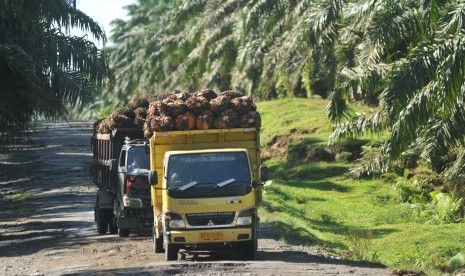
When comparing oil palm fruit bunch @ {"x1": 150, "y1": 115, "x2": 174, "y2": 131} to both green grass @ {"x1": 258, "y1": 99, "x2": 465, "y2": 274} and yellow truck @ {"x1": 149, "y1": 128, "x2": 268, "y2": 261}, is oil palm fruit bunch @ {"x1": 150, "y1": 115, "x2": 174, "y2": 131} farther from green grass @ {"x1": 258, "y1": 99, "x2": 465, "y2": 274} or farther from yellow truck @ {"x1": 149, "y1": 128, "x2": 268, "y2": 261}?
green grass @ {"x1": 258, "y1": 99, "x2": 465, "y2": 274}

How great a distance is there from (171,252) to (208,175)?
1.52 m

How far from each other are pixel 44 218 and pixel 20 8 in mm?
11832

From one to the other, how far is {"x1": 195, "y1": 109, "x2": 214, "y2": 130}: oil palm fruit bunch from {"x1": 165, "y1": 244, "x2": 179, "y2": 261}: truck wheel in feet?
7.70

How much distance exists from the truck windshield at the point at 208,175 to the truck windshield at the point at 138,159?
13.6 ft

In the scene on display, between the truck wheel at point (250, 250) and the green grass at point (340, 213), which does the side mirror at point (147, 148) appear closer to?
the truck wheel at point (250, 250)

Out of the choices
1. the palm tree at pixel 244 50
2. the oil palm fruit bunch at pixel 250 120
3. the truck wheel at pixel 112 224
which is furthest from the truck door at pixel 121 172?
the palm tree at pixel 244 50

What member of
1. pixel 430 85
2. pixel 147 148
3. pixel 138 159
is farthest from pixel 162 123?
pixel 430 85

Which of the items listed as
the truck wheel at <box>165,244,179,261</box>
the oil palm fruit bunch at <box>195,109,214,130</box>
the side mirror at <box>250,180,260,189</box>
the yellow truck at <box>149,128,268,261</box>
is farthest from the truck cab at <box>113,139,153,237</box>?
the side mirror at <box>250,180,260,189</box>

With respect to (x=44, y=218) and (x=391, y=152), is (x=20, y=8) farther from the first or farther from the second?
(x=44, y=218)

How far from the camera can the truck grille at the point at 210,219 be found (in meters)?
18.6

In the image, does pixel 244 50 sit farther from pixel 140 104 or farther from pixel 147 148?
pixel 147 148

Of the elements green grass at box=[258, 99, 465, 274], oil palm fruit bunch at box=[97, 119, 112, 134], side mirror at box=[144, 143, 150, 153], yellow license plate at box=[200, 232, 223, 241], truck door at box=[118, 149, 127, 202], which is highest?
oil palm fruit bunch at box=[97, 119, 112, 134]

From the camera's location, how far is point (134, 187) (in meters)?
22.9

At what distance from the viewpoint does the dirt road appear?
58.8ft
